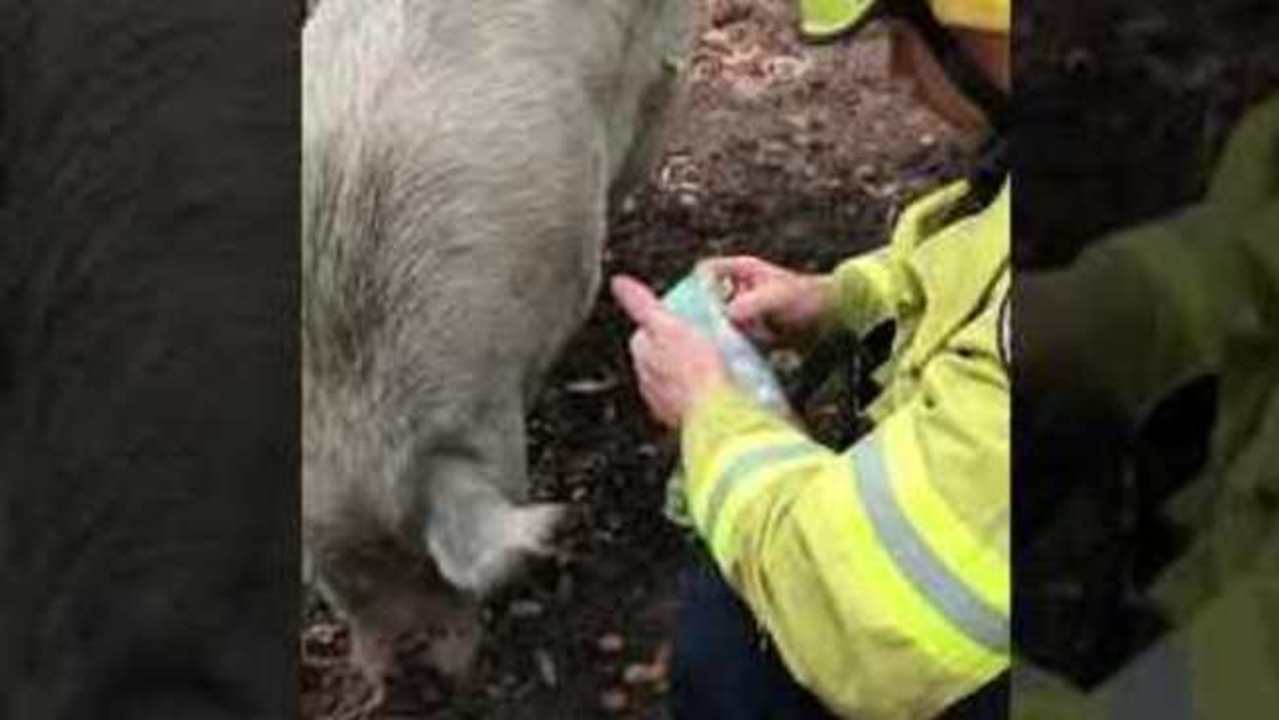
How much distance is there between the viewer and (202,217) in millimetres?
960

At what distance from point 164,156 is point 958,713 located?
1.40 m

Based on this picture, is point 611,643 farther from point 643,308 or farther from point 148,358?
point 148,358

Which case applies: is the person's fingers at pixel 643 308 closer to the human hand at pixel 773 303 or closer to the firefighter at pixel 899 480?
the firefighter at pixel 899 480

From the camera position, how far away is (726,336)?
103 inches

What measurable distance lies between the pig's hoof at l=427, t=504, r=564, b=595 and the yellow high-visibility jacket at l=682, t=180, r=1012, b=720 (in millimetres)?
706

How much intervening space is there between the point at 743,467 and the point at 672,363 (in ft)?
0.65

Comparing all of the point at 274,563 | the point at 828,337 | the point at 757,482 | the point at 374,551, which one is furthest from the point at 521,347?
the point at 274,563

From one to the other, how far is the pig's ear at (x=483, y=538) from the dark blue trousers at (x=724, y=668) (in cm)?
28

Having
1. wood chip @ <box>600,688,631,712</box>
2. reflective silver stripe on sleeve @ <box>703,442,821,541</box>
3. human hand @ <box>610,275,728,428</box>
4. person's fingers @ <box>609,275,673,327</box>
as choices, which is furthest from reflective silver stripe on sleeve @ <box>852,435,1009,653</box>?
wood chip @ <box>600,688,631,712</box>

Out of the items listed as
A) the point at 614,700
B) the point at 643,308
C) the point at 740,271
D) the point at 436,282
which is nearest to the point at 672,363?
the point at 643,308

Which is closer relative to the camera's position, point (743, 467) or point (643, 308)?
point (743, 467)

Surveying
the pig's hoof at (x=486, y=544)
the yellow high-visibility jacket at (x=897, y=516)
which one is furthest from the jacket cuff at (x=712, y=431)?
the pig's hoof at (x=486, y=544)

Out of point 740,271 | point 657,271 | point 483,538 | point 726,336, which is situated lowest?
point 657,271

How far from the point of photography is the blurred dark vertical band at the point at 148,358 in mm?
952
